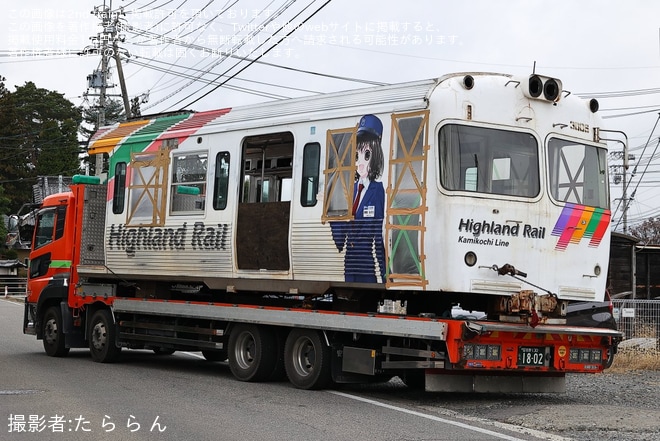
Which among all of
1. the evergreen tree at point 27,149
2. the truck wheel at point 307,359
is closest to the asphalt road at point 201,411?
the truck wheel at point 307,359

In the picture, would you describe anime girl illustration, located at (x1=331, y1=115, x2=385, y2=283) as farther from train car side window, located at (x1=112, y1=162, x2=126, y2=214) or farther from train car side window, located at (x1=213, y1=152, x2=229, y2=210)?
train car side window, located at (x1=112, y1=162, x2=126, y2=214)

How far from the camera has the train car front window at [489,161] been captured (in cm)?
1137

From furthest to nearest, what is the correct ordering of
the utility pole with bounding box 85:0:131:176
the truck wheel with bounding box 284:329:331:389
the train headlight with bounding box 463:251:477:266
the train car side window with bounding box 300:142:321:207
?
the utility pole with bounding box 85:0:131:176, the train car side window with bounding box 300:142:321:207, the truck wheel with bounding box 284:329:331:389, the train headlight with bounding box 463:251:477:266

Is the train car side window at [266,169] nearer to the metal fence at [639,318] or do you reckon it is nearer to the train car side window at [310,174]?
the train car side window at [310,174]

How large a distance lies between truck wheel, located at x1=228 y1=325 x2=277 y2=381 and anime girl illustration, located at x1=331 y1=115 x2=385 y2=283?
203 cm

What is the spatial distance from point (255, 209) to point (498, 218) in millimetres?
3749

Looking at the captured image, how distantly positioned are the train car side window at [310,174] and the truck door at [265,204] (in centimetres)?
42

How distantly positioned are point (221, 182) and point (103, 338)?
4.45 m

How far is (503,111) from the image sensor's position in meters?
11.7

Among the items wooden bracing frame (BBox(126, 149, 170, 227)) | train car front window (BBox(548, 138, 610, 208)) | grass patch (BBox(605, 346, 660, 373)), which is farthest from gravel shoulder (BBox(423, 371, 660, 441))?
wooden bracing frame (BBox(126, 149, 170, 227))

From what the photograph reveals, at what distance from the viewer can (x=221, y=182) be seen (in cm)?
1441

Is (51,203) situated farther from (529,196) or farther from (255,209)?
(529,196)

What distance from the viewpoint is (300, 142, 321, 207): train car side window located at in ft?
42.2

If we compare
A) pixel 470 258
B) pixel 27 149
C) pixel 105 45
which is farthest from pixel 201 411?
pixel 27 149
